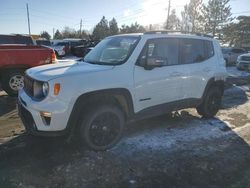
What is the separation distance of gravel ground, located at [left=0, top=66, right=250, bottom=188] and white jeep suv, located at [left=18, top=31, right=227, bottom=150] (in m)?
0.43

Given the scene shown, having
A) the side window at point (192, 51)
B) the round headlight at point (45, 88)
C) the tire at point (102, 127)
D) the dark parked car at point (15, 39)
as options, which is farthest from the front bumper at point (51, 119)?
the dark parked car at point (15, 39)

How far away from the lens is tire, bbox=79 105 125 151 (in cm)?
433

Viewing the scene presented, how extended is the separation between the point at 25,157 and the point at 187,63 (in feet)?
11.3

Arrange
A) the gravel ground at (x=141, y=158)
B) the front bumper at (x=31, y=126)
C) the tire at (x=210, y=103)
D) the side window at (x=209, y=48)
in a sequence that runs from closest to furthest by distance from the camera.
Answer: the gravel ground at (x=141, y=158), the front bumper at (x=31, y=126), the side window at (x=209, y=48), the tire at (x=210, y=103)

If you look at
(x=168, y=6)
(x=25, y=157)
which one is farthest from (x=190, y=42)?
(x=168, y=6)

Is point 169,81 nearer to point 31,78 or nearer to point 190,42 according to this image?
point 190,42

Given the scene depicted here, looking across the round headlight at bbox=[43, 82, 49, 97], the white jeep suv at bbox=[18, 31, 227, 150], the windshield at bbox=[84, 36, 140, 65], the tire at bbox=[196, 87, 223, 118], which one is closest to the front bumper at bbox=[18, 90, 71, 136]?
the white jeep suv at bbox=[18, 31, 227, 150]

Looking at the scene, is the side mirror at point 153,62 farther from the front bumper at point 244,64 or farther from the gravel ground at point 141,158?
the front bumper at point 244,64

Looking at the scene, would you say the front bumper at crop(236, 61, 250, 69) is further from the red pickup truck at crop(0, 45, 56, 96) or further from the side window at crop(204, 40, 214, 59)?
the red pickup truck at crop(0, 45, 56, 96)

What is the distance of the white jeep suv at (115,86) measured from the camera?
13.2 feet

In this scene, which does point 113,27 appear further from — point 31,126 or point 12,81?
point 31,126

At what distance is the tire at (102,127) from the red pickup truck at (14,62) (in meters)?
4.63

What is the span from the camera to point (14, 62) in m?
8.00

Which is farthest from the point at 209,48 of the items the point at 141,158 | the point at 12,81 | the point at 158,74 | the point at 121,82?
the point at 12,81
